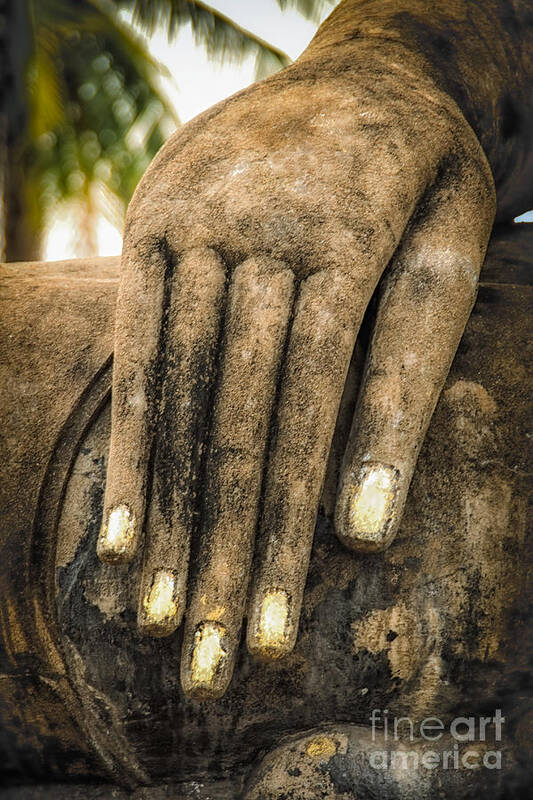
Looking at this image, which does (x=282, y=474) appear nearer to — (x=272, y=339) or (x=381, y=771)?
(x=272, y=339)

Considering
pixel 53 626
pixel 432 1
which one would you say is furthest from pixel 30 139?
pixel 53 626

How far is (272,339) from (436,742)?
0.74 metres

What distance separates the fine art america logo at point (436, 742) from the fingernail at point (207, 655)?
36cm

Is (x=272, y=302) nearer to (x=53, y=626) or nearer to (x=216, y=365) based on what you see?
(x=216, y=365)

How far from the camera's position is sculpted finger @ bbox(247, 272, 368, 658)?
1.37 m

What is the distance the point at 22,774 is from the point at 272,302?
101 cm

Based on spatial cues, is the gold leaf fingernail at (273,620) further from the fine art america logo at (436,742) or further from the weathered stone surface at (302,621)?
the fine art america logo at (436,742)

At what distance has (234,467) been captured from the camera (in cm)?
142

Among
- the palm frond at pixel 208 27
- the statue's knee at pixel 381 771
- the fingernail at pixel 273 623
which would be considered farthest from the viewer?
the palm frond at pixel 208 27

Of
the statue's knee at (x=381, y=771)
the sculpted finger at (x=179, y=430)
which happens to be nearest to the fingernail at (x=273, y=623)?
the sculpted finger at (x=179, y=430)

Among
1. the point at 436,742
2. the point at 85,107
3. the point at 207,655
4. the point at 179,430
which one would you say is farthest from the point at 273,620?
the point at 85,107

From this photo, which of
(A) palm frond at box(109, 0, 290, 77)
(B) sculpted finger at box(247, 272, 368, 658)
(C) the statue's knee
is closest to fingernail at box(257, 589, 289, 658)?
(B) sculpted finger at box(247, 272, 368, 658)

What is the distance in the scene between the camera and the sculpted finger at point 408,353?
1411 millimetres

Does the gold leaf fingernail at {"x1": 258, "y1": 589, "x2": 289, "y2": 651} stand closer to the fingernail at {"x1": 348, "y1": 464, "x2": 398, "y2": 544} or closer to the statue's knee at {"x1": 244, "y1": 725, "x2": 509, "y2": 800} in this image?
the fingernail at {"x1": 348, "y1": 464, "x2": 398, "y2": 544}
